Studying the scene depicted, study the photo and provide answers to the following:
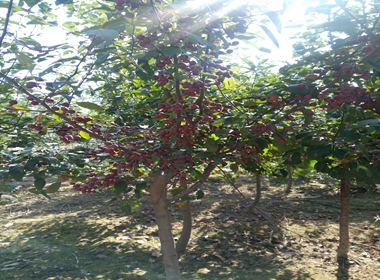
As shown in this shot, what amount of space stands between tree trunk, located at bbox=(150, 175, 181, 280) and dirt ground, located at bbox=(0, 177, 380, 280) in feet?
2.49

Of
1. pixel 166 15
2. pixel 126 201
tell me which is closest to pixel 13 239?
pixel 126 201

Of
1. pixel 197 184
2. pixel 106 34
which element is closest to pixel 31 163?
pixel 106 34

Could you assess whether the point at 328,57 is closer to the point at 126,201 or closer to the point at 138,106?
the point at 138,106

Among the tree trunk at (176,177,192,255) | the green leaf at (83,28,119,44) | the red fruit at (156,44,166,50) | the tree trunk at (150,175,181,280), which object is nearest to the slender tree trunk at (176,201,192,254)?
the tree trunk at (176,177,192,255)

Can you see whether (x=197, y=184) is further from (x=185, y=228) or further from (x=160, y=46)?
(x=185, y=228)

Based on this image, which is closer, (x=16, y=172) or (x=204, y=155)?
(x=16, y=172)

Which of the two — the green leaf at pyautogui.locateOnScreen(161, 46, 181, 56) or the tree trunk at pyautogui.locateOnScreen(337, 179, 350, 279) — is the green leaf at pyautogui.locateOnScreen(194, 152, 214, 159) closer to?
the green leaf at pyautogui.locateOnScreen(161, 46, 181, 56)

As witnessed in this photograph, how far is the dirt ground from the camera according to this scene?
3.86 metres

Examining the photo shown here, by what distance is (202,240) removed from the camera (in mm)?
4910

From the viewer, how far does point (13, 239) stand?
4.97m

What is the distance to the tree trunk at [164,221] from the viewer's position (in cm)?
287

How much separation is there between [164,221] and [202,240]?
213 cm

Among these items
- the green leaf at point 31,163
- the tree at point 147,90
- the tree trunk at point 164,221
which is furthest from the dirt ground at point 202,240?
the green leaf at point 31,163

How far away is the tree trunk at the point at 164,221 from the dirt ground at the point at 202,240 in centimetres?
76
